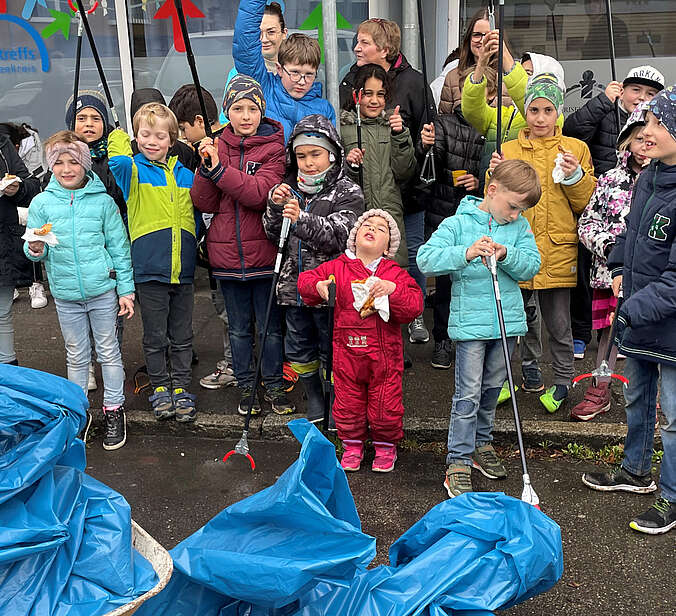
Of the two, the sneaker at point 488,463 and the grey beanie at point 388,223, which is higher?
the grey beanie at point 388,223

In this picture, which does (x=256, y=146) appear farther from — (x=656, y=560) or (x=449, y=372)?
(x=656, y=560)

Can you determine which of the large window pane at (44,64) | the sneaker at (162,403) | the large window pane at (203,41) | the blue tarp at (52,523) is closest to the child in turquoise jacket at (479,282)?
the sneaker at (162,403)

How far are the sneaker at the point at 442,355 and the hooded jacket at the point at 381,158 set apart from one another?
0.99 metres

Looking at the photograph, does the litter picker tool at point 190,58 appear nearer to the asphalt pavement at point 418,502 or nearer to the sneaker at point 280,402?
the sneaker at point 280,402

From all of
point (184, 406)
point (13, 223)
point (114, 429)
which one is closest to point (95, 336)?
point (114, 429)

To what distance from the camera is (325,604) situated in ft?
8.16

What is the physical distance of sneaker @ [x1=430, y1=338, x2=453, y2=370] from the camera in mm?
5711

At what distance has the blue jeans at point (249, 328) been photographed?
505 cm

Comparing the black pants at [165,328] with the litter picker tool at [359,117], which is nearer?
the black pants at [165,328]

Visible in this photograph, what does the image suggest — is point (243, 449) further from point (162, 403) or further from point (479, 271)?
point (479, 271)

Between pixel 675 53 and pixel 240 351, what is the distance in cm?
525

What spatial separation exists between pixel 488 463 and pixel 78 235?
2599mm

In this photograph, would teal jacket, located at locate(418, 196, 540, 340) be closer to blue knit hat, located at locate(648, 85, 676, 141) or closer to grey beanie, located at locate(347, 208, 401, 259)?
grey beanie, located at locate(347, 208, 401, 259)

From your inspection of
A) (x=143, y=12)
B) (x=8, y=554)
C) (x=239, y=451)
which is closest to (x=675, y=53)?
(x=143, y=12)
